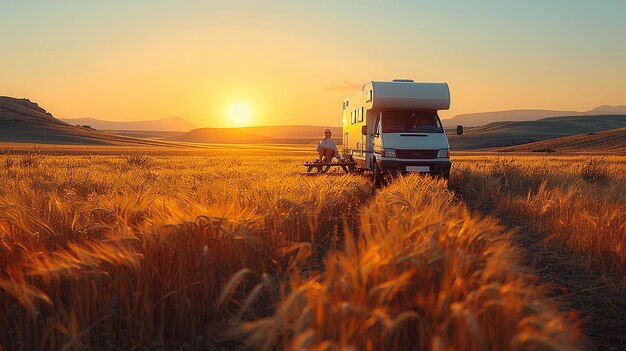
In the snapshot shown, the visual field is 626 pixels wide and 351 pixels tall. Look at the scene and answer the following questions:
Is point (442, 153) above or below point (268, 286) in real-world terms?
above

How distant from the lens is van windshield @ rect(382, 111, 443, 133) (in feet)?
53.1

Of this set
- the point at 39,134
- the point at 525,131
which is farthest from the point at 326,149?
the point at 525,131

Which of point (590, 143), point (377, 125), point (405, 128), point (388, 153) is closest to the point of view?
point (388, 153)

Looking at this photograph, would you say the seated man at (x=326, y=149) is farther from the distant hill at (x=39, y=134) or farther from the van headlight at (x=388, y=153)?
the distant hill at (x=39, y=134)

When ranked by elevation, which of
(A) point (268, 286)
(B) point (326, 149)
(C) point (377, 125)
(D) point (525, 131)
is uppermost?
(C) point (377, 125)

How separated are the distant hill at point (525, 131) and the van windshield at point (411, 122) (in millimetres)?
97925

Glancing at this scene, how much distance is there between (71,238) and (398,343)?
4.00m

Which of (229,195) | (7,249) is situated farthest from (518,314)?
(229,195)

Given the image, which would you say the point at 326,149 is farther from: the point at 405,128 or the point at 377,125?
the point at 405,128

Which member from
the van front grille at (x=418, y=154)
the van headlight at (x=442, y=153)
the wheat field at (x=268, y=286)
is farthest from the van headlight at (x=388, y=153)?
the wheat field at (x=268, y=286)

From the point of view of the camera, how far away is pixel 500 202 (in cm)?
1180

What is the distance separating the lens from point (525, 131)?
497ft

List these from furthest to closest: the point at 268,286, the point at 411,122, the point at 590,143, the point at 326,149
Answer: the point at 590,143, the point at 326,149, the point at 411,122, the point at 268,286

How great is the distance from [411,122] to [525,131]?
14884 cm
